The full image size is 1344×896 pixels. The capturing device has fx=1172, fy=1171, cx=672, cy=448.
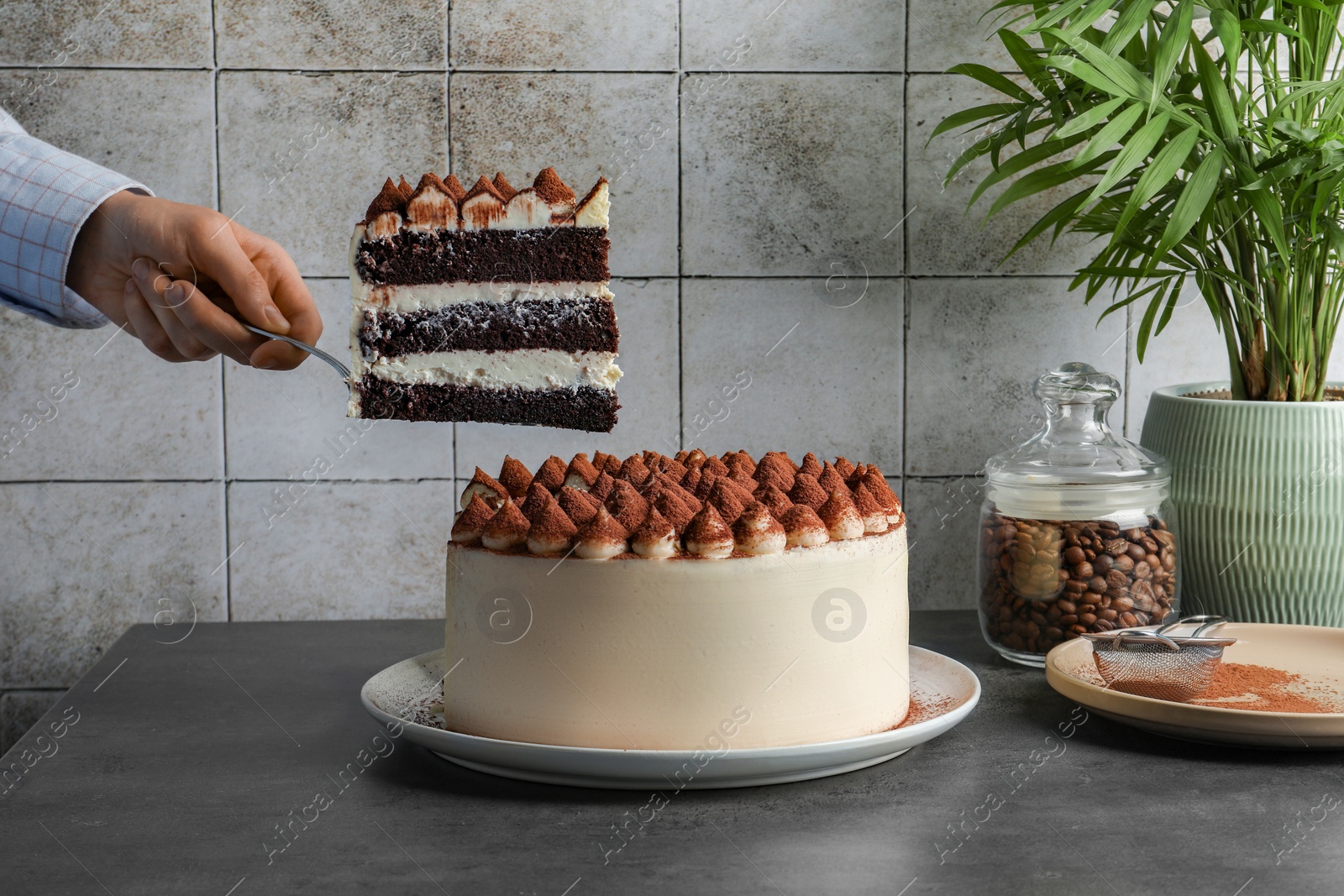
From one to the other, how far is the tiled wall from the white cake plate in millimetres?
854

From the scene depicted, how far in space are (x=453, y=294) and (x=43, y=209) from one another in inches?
21.1

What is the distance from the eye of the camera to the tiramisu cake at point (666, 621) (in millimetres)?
1108

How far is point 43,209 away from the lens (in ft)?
4.82

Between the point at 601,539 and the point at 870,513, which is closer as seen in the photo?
the point at 601,539

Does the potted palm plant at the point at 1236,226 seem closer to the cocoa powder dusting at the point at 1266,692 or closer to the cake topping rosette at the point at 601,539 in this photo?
the cocoa powder dusting at the point at 1266,692

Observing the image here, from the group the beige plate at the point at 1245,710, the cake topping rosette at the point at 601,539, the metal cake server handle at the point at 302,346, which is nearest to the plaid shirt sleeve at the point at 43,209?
the metal cake server handle at the point at 302,346

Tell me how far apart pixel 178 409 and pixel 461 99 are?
28.0 inches

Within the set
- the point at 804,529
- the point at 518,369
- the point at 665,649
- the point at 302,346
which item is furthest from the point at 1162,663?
the point at 302,346

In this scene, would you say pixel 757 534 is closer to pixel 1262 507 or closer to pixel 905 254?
pixel 1262 507

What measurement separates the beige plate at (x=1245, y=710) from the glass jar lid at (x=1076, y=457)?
0.20m

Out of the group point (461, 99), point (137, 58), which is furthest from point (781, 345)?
point (137, 58)

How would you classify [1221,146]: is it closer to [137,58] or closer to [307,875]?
[307,875]

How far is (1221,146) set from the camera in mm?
1493

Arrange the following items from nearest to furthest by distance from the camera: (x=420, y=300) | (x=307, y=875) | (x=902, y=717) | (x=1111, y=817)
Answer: (x=307, y=875) < (x=1111, y=817) < (x=902, y=717) < (x=420, y=300)
